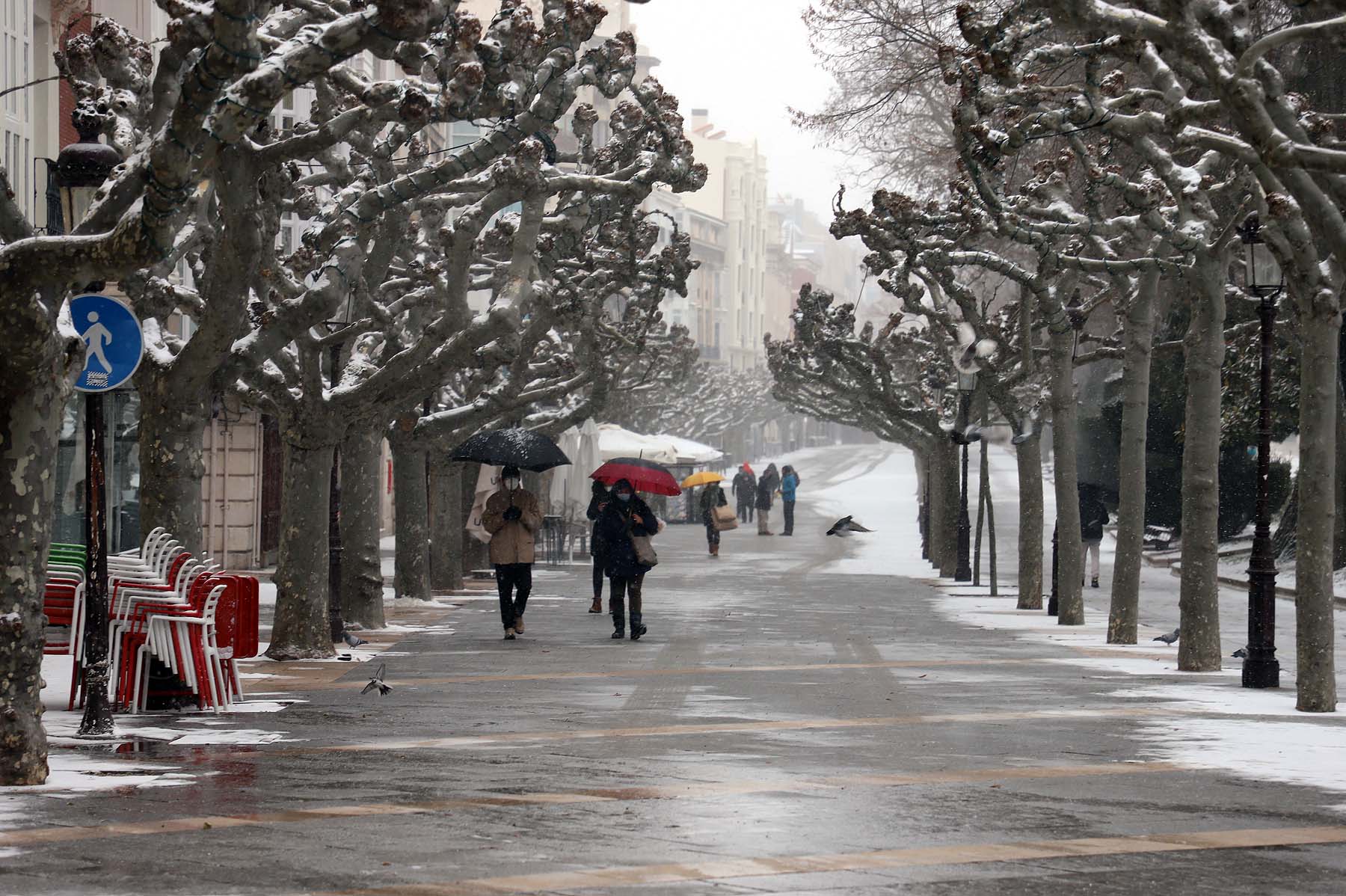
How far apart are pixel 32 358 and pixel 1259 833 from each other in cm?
592

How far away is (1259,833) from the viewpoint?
28.5ft

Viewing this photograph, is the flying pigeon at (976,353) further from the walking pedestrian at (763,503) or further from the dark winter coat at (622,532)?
the walking pedestrian at (763,503)

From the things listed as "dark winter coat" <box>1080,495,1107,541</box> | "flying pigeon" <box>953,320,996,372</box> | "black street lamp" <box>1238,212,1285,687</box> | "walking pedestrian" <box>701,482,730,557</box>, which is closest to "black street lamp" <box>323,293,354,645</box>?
"black street lamp" <box>1238,212,1285,687</box>

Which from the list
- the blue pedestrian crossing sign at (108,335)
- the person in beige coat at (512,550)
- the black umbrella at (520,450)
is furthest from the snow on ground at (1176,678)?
the blue pedestrian crossing sign at (108,335)

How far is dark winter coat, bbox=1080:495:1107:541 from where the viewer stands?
105 ft

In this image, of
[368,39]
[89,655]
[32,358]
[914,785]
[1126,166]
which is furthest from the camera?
[1126,166]

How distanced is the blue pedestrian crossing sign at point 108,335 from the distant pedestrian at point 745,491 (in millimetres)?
54114

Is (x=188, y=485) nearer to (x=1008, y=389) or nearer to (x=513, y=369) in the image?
(x=513, y=369)

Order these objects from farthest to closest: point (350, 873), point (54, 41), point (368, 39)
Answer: point (54, 41)
point (368, 39)
point (350, 873)

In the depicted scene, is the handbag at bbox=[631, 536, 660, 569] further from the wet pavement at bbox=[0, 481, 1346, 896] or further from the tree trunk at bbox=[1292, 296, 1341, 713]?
the tree trunk at bbox=[1292, 296, 1341, 713]

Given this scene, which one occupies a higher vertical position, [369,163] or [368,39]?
[369,163]

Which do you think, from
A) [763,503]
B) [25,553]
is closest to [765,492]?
[763,503]

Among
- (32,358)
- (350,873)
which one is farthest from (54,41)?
(350,873)

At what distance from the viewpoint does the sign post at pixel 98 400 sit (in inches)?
454
